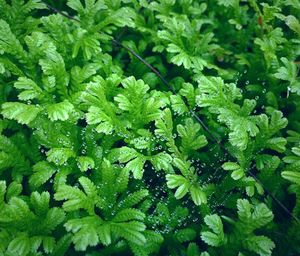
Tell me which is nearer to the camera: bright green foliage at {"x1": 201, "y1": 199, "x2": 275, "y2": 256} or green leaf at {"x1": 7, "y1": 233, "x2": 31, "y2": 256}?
green leaf at {"x1": 7, "y1": 233, "x2": 31, "y2": 256}

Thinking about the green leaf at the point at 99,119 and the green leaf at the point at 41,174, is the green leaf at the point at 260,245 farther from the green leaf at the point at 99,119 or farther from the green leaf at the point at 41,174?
the green leaf at the point at 41,174

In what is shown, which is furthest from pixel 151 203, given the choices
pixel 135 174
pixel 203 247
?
pixel 203 247

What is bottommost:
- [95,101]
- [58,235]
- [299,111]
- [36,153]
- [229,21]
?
[58,235]

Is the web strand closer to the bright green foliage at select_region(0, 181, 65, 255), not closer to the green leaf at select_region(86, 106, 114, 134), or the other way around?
the green leaf at select_region(86, 106, 114, 134)

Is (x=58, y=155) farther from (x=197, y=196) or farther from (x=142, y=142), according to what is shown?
(x=197, y=196)

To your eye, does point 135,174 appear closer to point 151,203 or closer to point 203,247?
point 151,203

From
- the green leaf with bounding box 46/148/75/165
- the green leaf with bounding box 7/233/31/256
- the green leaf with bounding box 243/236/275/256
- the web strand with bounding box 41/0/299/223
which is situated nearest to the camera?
the green leaf with bounding box 7/233/31/256

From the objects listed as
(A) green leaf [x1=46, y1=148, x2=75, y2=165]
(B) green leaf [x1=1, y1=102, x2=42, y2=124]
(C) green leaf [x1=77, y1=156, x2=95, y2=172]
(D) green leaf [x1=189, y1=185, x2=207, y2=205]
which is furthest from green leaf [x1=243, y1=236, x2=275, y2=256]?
(B) green leaf [x1=1, y1=102, x2=42, y2=124]

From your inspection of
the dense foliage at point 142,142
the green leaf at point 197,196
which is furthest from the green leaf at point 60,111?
the green leaf at point 197,196

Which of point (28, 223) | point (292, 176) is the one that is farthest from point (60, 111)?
point (292, 176)
